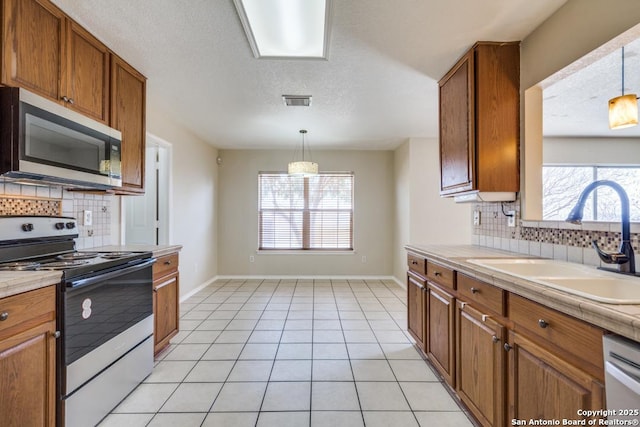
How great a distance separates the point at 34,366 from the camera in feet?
4.24

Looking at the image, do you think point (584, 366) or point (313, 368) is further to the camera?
point (313, 368)

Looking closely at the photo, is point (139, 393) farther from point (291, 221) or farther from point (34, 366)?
point (291, 221)

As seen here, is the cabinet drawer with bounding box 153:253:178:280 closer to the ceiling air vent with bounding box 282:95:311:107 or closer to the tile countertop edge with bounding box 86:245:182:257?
the tile countertop edge with bounding box 86:245:182:257

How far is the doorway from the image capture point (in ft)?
12.2

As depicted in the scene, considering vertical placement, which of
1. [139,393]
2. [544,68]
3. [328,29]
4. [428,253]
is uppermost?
[328,29]

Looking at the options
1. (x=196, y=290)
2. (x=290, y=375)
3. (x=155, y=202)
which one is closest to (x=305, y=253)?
(x=196, y=290)

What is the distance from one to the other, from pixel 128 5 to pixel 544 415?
2854 mm

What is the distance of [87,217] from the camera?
7.75 feet

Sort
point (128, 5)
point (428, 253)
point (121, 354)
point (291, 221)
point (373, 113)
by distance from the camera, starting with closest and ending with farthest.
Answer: point (128, 5) → point (121, 354) → point (428, 253) → point (373, 113) → point (291, 221)

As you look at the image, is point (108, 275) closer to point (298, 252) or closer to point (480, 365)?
point (480, 365)

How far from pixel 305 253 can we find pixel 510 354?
4.42m

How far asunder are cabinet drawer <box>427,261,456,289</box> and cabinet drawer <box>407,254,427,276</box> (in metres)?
0.08

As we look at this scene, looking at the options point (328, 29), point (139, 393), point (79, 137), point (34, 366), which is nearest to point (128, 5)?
point (79, 137)

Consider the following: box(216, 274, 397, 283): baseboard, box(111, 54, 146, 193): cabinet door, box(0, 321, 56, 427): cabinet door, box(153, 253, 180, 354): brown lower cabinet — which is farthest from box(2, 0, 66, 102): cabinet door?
box(216, 274, 397, 283): baseboard
